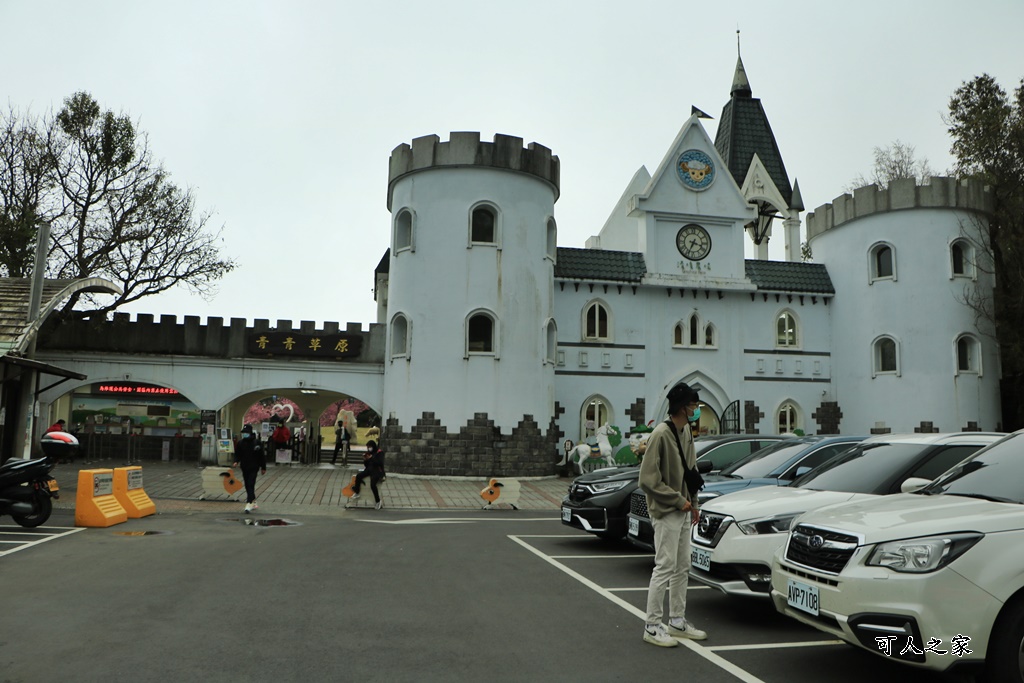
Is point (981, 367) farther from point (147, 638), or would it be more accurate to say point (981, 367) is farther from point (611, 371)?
point (147, 638)

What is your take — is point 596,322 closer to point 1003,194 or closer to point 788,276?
point 788,276

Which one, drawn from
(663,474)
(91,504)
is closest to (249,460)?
(91,504)

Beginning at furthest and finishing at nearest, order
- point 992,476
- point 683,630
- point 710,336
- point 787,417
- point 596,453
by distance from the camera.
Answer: point 787,417 → point 710,336 → point 596,453 → point 683,630 → point 992,476

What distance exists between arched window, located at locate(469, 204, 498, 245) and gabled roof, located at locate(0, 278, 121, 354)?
12.4 metres

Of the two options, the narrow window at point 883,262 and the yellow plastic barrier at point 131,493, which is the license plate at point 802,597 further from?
the narrow window at point 883,262

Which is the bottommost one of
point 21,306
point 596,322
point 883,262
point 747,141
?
point 21,306

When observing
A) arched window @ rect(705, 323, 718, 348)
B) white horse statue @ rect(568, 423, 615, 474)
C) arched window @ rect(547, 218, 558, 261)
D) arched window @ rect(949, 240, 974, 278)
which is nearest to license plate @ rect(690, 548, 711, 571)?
white horse statue @ rect(568, 423, 615, 474)

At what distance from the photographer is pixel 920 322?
101 ft

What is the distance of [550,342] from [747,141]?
20.2m

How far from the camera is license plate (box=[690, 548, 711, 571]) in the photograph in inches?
290

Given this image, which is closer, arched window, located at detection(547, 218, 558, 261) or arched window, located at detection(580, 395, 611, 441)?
arched window, located at detection(547, 218, 558, 261)

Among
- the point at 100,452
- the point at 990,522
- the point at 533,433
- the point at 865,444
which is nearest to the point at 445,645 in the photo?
the point at 990,522

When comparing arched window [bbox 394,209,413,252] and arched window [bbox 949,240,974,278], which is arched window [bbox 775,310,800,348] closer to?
arched window [bbox 949,240,974,278]

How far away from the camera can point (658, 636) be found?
622cm
